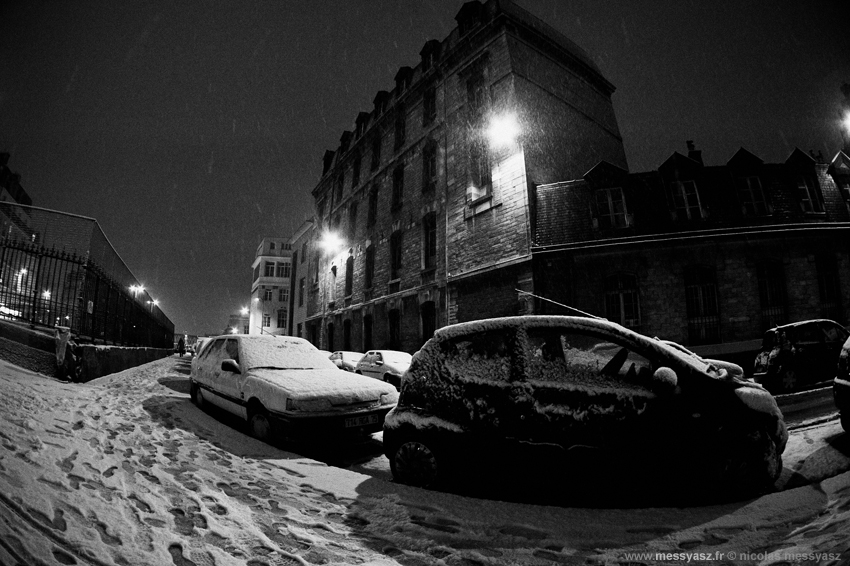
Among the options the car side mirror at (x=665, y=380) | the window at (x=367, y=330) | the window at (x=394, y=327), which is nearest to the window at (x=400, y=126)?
the window at (x=394, y=327)

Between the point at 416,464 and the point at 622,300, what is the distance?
489 inches

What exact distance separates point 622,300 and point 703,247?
3.44 metres

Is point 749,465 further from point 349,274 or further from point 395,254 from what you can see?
point 349,274

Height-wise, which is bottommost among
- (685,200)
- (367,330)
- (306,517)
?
(306,517)

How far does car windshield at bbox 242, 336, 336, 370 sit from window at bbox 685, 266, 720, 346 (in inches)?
511

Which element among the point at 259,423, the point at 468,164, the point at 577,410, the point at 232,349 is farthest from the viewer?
the point at 468,164

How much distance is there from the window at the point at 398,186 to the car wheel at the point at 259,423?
17095 mm

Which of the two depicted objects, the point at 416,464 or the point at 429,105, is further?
the point at 429,105

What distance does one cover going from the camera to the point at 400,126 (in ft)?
74.0

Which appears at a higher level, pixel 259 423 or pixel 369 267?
pixel 369 267

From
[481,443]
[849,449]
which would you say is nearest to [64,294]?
[481,443]

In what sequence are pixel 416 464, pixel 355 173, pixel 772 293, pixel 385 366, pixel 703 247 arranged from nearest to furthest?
1. pixel 416 464
2. pixel 385 366
3. pixel 772 293
4. pixel 703 247
5. pixel 355 173

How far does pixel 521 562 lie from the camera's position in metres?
2.35

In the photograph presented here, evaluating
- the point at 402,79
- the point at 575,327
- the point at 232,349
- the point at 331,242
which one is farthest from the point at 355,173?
the point at 575,327
